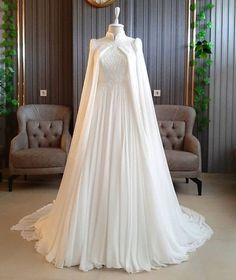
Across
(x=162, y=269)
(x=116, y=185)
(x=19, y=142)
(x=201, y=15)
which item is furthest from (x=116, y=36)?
(x=201, y=15)

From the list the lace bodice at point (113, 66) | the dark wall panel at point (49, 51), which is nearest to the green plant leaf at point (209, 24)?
the dark wall panel at point (49, 51)

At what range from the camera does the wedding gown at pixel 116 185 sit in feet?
8.04

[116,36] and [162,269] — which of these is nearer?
[162,269]

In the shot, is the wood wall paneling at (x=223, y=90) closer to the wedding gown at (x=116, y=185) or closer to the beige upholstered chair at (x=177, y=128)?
the beige upholstered chair at (x=177, y=128)

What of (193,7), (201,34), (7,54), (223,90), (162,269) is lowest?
(162,269)

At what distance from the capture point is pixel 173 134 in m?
4.77

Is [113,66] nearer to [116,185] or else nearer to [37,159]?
[116,185]

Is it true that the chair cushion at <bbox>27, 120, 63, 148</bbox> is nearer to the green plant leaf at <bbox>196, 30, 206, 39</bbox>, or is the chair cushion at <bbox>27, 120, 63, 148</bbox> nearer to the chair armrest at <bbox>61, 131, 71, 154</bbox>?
the chair armrest at <bbox>61, 131, 71, 154</bbox>

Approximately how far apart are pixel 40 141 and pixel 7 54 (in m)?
1.30

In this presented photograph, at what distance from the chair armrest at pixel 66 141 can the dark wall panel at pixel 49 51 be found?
617 millimetres

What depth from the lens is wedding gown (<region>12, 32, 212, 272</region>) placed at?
245 centimetres

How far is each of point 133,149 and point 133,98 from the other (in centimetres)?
36

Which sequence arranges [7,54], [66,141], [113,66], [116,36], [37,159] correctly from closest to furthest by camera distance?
[113,66] → [116,36] → [37,159] → [66,141] → [7,54]

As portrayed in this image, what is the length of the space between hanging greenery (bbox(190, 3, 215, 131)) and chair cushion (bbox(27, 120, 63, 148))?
183cm
